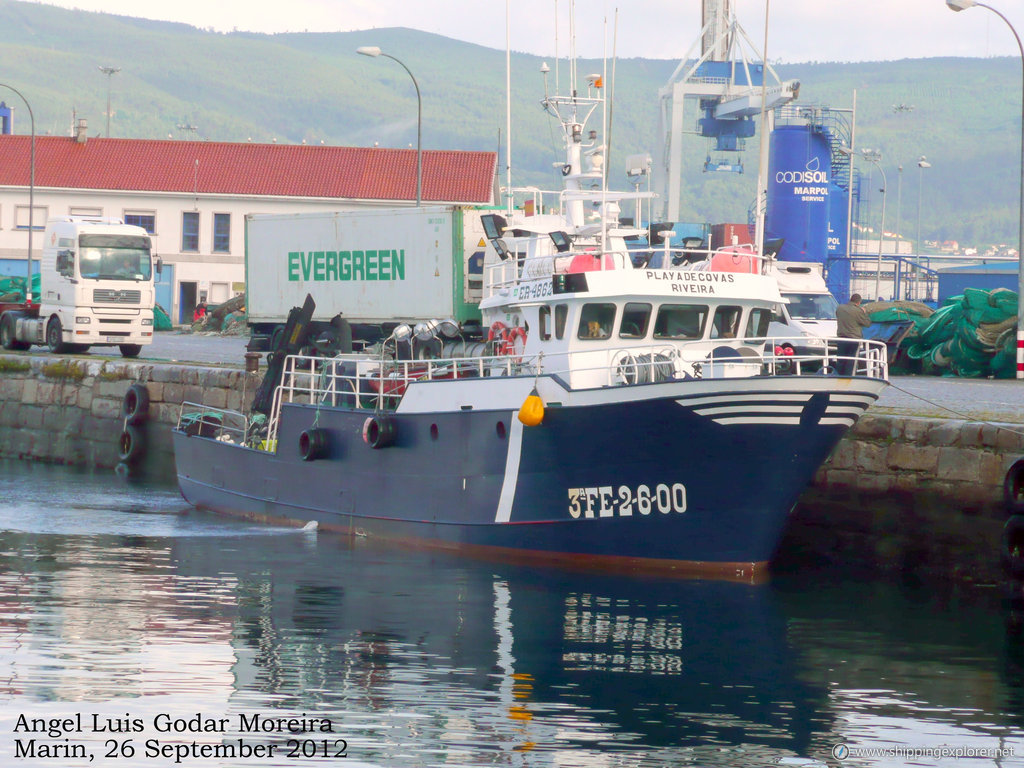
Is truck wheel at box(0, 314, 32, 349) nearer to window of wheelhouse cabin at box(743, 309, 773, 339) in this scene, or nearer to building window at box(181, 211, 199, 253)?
window of wheelhouse cabin at box(743, 309, 773, 339)

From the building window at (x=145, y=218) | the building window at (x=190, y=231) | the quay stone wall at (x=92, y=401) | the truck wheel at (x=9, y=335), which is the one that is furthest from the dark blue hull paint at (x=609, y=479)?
the building window at (x=145, y=218)

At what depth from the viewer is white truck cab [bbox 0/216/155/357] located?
33500 millimetres

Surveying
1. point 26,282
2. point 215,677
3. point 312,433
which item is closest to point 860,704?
point 215,677

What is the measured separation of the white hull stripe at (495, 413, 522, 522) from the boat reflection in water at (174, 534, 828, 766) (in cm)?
69

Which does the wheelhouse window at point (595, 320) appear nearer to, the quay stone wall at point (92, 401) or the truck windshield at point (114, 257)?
the quay stone wall at point (92, 401)

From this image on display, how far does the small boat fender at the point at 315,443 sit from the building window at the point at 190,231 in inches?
1905

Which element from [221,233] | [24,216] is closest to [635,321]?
[221,233]

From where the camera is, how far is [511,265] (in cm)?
1992

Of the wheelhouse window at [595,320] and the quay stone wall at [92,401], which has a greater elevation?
the wheelhouse window at [595,320]

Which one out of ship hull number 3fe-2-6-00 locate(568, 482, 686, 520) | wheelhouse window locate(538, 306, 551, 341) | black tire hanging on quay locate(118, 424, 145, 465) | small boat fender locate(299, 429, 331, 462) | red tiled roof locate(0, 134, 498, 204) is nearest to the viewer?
ship hull number 3fe-2-6-00 locate(568, 482, 686, 520)

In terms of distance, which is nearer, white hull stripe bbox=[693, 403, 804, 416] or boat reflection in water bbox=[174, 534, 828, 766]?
boat reflection in water bbox=[174, 534, 828, 766]

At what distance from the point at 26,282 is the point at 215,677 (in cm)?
4419

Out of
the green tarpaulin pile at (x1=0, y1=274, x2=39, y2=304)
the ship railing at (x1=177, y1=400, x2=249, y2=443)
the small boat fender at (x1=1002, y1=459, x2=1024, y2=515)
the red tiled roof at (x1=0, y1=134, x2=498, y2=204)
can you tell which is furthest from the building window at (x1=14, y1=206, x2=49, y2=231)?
the small boat fender at (x1=1002, y1=459, x2=1024, y2=515)

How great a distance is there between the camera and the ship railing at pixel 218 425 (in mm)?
22625
